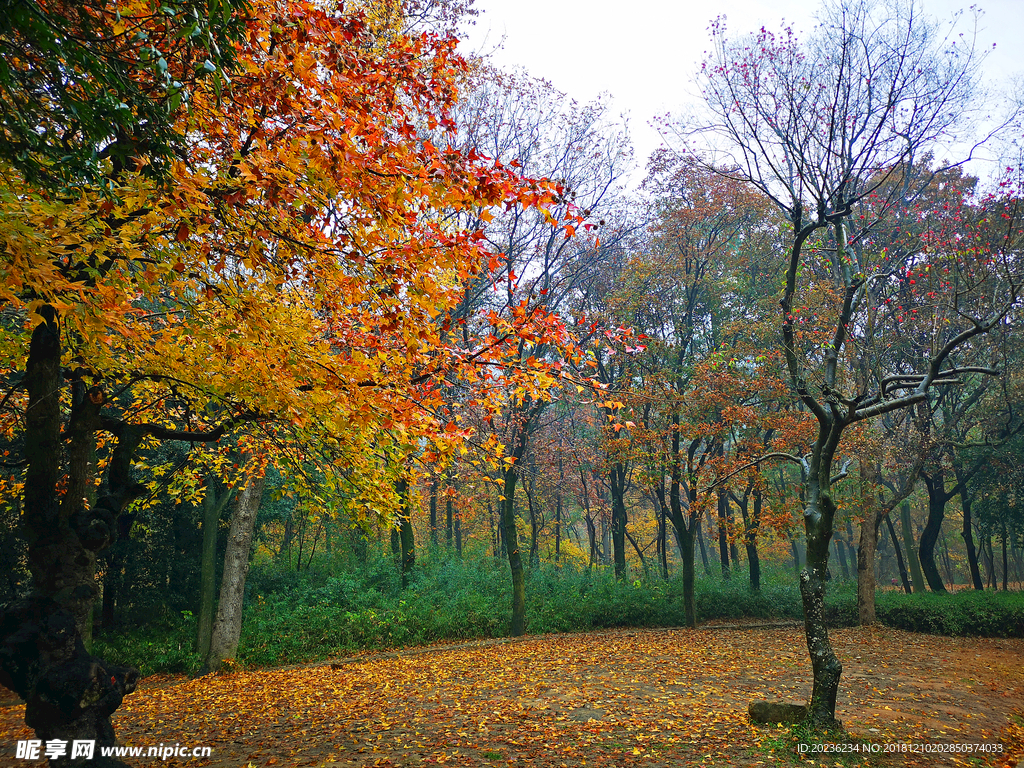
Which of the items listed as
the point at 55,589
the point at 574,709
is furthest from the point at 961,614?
the point at 55,589

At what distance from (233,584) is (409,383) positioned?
28.6 feet

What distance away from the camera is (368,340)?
554cm

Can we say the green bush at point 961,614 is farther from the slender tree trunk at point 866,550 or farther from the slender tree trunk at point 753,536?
the slender tree trunk at point 753,536

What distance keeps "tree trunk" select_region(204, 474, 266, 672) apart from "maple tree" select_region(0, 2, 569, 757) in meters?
6.23

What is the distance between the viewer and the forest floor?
5.65 metres

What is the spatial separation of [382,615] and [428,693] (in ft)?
20.4

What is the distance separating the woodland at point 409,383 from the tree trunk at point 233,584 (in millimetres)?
63

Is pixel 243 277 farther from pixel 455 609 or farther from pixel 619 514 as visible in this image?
pixel 619 514

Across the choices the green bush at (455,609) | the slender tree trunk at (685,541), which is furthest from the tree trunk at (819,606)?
the green bush at (455,609)

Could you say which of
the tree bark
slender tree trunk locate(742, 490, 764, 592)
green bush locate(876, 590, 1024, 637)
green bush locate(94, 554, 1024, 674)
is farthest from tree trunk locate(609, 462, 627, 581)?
the tree bark

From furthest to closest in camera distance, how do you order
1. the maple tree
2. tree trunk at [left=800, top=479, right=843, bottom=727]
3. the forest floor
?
tree trunk at [left=800, top=479, right=843, bottom=727] → the forest floor → the maple tree

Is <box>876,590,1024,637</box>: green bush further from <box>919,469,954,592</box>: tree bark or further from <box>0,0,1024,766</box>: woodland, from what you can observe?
<box>919,469,954,592</box>: tree bark

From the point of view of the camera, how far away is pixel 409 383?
5.38 meters

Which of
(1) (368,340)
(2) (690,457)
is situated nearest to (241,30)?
(1) (368,340)
